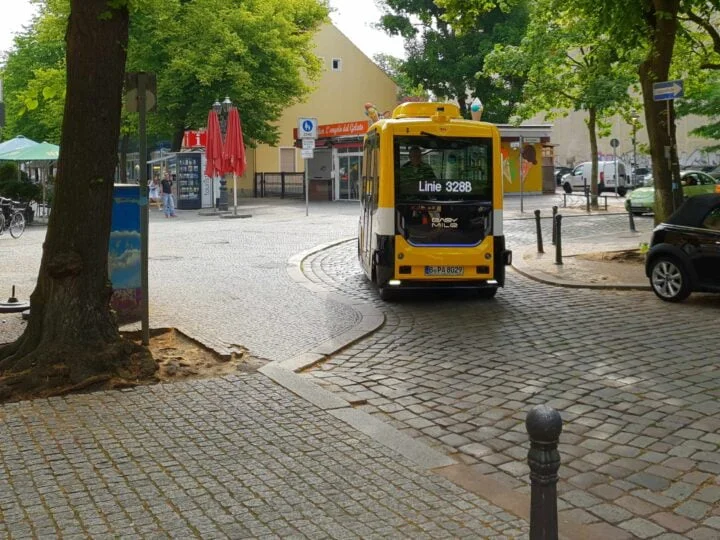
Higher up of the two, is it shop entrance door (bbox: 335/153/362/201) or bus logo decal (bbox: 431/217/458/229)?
shop entrance door (bbox: 335/153/362/201)

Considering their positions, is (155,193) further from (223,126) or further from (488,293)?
(488,293)

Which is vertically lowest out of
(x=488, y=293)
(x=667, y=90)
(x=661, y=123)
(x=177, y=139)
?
(x=488, y=293)

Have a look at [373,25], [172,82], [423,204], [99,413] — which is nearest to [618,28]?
[423,204]

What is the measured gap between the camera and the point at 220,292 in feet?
40.0

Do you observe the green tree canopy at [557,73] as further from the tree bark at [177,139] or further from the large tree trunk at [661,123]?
the tree bark at [177,139]

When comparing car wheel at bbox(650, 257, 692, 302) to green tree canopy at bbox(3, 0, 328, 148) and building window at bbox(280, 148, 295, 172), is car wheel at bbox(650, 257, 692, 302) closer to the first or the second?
green tree canopy at bbox(3, 0, 328, 148)

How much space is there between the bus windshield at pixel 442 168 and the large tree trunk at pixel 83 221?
500 centimetres

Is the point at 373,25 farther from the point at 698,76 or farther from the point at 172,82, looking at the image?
the point at 698,76

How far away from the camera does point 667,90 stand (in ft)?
43.2

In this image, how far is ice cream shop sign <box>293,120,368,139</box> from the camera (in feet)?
136

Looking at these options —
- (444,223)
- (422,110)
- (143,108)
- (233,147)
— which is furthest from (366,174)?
(233,147)

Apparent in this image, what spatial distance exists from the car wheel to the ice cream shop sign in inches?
1185

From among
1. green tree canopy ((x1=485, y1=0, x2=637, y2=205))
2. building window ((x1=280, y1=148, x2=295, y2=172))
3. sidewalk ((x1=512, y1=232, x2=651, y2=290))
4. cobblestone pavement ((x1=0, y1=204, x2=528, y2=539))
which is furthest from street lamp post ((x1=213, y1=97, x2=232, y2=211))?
cobblestone pavement ((x1=0, y1=204, x2=528, y2=539))

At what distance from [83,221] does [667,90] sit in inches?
380
